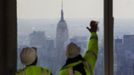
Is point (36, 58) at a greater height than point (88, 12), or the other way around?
point (88, 12)

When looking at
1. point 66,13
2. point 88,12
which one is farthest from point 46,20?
point 88,12

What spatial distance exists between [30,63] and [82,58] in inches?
14.8

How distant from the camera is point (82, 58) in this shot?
237cm

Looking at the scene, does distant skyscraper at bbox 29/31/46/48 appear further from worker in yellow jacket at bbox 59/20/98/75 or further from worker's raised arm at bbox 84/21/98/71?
worker's raised arm at bbox 84/21/98/71

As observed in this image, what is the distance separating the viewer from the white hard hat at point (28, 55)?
2246mm

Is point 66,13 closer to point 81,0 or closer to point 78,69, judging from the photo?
point 81,0

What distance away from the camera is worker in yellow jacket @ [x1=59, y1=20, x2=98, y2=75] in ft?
7.58

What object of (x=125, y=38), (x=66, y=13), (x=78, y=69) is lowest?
(x=78, y=69)

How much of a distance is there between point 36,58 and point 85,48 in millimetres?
374

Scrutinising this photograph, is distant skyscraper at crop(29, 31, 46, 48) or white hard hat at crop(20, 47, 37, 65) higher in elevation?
distant skyscraper at crop(29, 31, 46, 48)

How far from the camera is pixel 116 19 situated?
97.6 inches

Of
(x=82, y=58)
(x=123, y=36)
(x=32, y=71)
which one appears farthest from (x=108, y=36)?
(x=32, y=71)

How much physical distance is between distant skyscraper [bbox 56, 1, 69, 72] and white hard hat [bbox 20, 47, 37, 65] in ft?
0.68
